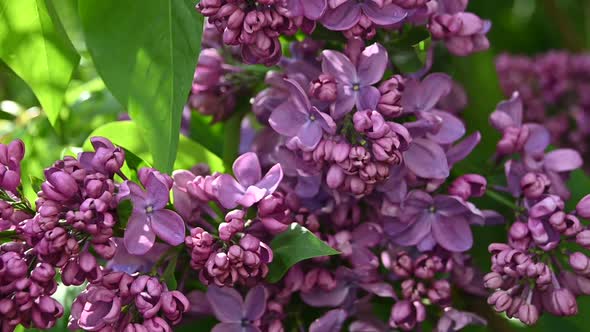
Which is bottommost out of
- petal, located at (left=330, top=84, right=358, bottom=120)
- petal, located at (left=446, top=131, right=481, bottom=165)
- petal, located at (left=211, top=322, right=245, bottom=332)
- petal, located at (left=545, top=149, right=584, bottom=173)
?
petal, located at (left=211, top=322, right=245, bottom=332)

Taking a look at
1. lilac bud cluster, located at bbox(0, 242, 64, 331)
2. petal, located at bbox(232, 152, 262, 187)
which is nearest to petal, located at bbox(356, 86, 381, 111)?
petal, located at bbox(232, 152, 262, 187)

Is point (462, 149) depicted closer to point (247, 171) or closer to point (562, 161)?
point (562, 161)

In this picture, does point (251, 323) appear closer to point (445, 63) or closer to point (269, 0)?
point (269, 0)

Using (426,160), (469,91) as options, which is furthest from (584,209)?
(469,91)

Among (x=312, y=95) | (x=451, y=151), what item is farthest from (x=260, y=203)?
(x=451, y=151)

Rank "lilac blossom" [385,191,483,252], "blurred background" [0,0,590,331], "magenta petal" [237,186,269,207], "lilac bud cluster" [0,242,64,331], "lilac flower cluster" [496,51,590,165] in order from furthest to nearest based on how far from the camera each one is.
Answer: "lilac flower cluster" [496,51,590,165], "blurred background" [0,0,590,331], "lilac blossom" [385,191,483,252], "magenta petal" [237,186,269,207], "lilac bud cluster" [0,242,64,331]

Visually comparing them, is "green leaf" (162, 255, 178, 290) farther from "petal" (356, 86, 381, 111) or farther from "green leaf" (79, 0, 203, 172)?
"petal" (356, 86, 381, 111)

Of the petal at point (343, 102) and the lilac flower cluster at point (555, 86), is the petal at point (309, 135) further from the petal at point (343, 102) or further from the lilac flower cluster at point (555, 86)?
the lilac flower cluster at point (555, 86)
